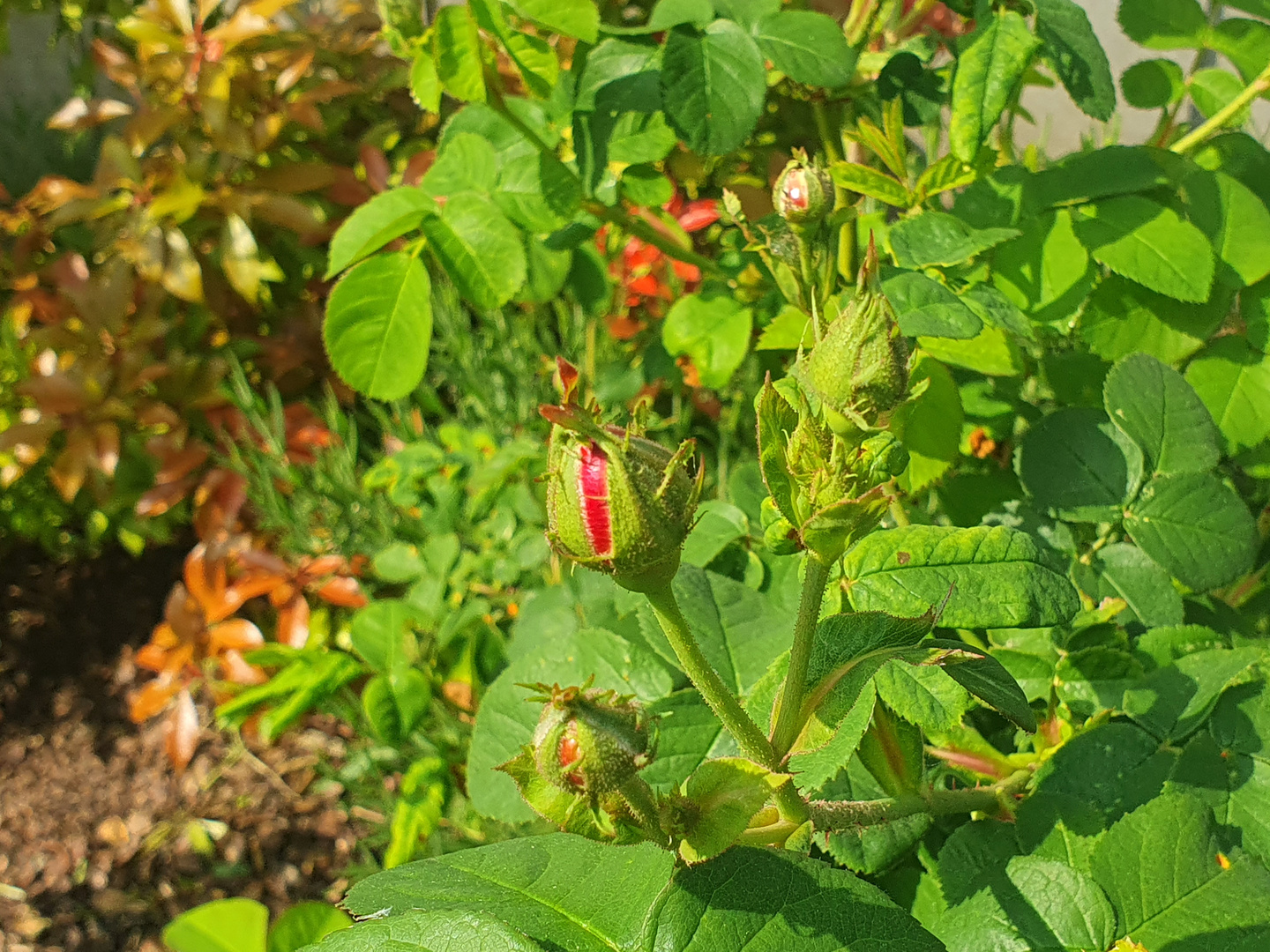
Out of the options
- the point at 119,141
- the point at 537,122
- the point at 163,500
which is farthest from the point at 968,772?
the point at 119,141

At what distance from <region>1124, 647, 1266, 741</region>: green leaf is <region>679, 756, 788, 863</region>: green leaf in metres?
0.39

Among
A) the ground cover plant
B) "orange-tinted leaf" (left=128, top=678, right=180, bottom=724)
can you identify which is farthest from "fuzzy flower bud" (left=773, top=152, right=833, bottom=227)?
"orange-tinted leaf" (left=128, top=678, right=180, bottom=724)

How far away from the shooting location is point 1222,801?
76 centimetres

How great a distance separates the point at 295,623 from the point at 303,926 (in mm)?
1526

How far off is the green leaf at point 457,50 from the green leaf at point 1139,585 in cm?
81

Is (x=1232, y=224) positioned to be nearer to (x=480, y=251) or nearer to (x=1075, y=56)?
(x=1075, y=56)

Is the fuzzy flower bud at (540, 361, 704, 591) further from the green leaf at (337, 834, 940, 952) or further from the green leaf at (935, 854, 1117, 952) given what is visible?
the green leaf at (935, 854, 1117, 952)

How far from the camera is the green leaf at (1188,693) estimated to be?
30.9 inches

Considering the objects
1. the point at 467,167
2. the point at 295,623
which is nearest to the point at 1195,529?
the point at 467,167

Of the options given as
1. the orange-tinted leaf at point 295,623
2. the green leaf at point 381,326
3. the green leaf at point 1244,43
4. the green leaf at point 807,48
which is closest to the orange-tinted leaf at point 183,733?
the orange-tinted leaf at point 295,623

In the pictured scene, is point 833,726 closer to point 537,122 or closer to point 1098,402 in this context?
point 1098,402

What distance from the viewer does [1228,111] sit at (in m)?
1.09

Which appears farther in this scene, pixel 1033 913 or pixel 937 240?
pixel 937 240

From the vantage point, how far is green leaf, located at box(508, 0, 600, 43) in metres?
0.99
